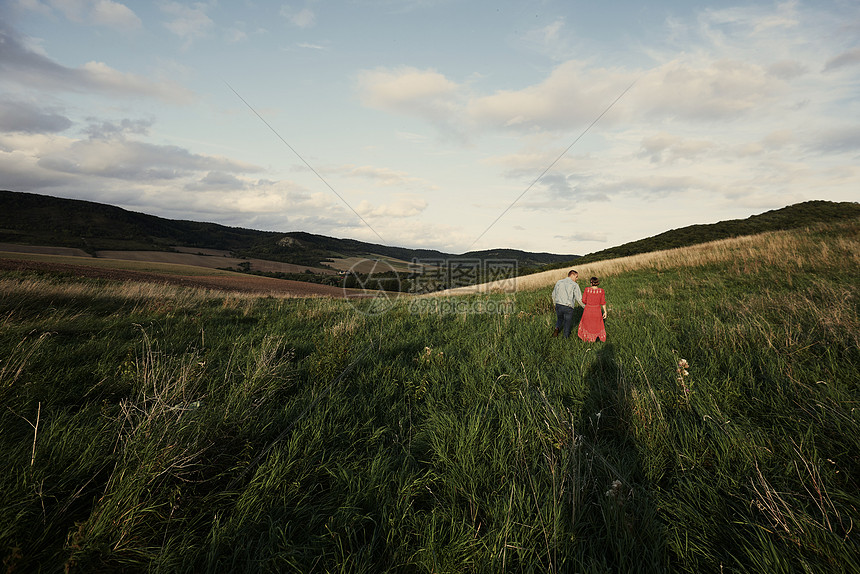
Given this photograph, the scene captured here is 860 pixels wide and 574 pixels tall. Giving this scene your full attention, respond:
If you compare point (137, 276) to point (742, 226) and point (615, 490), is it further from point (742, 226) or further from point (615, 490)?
point (742, 226)

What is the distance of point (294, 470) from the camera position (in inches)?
115

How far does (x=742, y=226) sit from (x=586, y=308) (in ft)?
248

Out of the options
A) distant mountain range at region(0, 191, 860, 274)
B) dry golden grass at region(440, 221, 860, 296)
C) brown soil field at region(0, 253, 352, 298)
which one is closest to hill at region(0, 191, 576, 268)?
distant mountain range at region(0, 191, 860, 274)

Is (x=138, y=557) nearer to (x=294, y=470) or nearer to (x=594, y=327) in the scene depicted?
(x=294, y=470)

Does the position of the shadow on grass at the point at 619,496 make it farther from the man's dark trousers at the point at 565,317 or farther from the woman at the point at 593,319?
the man's dark trousers at the point at 565,317

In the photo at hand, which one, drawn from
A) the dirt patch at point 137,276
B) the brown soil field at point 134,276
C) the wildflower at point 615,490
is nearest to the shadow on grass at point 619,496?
the wildflower at point 615,490

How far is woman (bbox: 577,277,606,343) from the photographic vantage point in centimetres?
720

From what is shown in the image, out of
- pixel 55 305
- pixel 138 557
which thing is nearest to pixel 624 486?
pixel 138 557

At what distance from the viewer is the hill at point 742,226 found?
49422mm

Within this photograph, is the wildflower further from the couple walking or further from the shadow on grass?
the couple walking

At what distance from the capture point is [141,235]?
127 m

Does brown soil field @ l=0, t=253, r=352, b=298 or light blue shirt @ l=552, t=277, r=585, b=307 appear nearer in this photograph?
light blue shirt @ l=552, t=277, r=585, b=307

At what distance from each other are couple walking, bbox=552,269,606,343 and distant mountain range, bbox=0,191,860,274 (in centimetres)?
6337

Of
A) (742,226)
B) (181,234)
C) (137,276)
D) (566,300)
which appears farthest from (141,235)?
(742,226)
